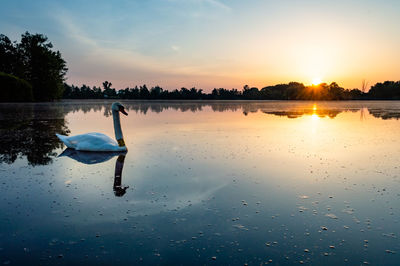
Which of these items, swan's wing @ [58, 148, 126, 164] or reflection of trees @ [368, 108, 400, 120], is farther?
reflection of trees @ [368, 108, 400, 120]

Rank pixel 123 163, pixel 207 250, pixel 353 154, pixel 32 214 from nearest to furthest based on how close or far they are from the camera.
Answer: pixel 207 250 → pixel 32 214 → pixel 123 163 → pixel 353 154

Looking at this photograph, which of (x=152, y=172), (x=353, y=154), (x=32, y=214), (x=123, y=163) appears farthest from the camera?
(x=353, y=154)

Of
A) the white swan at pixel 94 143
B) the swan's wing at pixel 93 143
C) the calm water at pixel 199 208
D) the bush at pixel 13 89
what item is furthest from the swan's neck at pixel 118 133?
the bush at pixel 13 89

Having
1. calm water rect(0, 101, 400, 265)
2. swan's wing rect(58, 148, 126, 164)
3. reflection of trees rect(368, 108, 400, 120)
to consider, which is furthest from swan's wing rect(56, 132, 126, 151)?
reflection of trees rect(368, 108, 400, 120)

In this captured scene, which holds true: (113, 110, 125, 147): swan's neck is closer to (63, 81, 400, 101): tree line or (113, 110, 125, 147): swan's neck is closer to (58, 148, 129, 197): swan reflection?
(58, 148, 129, 197): swan reflection

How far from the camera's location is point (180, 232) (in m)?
4.46

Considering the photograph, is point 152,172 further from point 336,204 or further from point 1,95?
point 1,95

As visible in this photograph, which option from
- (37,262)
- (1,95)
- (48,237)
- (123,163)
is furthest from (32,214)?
(1,95)

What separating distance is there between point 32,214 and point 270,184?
4668mm

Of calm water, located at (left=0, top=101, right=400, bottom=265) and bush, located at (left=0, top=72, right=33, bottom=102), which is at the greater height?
bush, located at (left=0, top=72, right=33, bottom=102)

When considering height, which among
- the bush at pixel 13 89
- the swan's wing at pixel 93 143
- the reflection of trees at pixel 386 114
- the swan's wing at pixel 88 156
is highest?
the bush at pixel 13 89

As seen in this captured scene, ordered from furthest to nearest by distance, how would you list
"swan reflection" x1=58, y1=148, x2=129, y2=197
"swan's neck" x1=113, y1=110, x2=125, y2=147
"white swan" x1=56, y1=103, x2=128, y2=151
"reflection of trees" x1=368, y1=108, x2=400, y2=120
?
"reflection of trees" x1=368, y1=108, x2=400, y2=120, "swan's neck" x1=113, y1=110, x2=125, y2=147, "white swan" x1=56, y1=103, x2=128, y2=151, "swan reflection" x1=58, y1=148, x2=129, y2=197

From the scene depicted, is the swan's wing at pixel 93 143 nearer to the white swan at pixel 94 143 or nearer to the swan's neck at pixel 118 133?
the white swan at pixel 94 143

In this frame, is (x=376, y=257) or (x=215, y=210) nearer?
(x=376, y=257)
